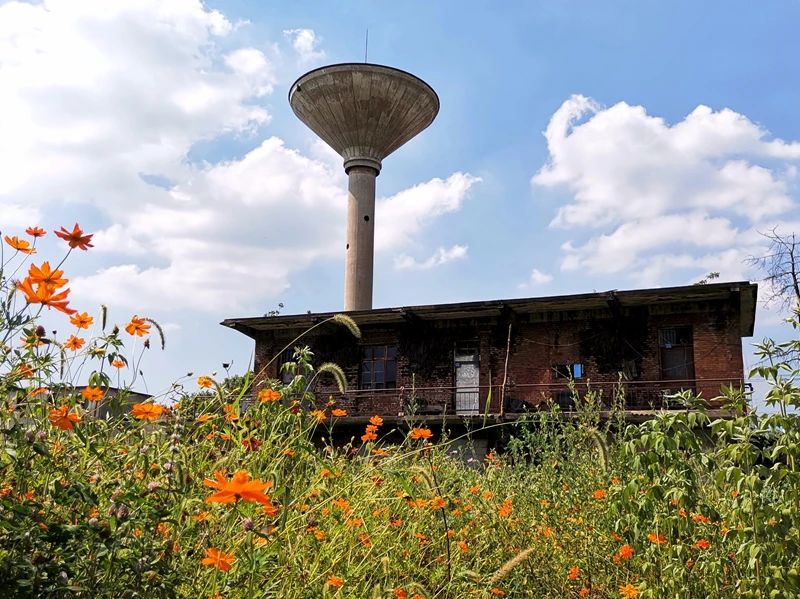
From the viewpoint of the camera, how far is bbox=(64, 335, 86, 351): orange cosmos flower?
10.9ft

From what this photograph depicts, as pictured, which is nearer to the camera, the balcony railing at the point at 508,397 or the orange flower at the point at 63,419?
the orange flower at the point at 63,419

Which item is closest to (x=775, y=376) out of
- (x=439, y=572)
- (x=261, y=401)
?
(x=439, y=572)

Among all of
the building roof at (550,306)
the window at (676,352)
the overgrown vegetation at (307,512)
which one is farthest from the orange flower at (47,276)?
the window at (676,352)

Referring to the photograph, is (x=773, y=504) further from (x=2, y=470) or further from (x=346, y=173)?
(x=346, y=173)

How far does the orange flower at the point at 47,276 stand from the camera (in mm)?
2561

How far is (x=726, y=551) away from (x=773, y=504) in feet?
1.47

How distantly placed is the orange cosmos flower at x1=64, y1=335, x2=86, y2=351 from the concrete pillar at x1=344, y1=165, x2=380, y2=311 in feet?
67.0

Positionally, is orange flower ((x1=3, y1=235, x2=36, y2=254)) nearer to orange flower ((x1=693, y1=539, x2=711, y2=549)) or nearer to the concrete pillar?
orange flower ((x1=693, y1=539, x2=711, y2=549))

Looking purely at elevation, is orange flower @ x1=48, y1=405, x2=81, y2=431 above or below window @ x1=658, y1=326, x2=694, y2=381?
below

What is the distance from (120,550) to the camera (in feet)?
7.61

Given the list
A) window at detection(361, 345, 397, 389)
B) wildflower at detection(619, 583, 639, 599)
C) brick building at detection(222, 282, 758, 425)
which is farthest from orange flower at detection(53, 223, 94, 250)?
window at detection(361, 345, 397, 389)

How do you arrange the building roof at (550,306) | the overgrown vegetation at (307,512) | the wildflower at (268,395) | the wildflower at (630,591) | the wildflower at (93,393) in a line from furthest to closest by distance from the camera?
1. the building roof at (550,306)
2. the wildflower at (268,395)
3. the wildflower at (630,591)
4. the wildflower at (93,393)
5. the overgrown vegetation at (307,512)

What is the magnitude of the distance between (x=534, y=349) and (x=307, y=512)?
16229 mm

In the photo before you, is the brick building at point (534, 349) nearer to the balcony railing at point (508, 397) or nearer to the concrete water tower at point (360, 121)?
the balcony railing at point (508, 397)
